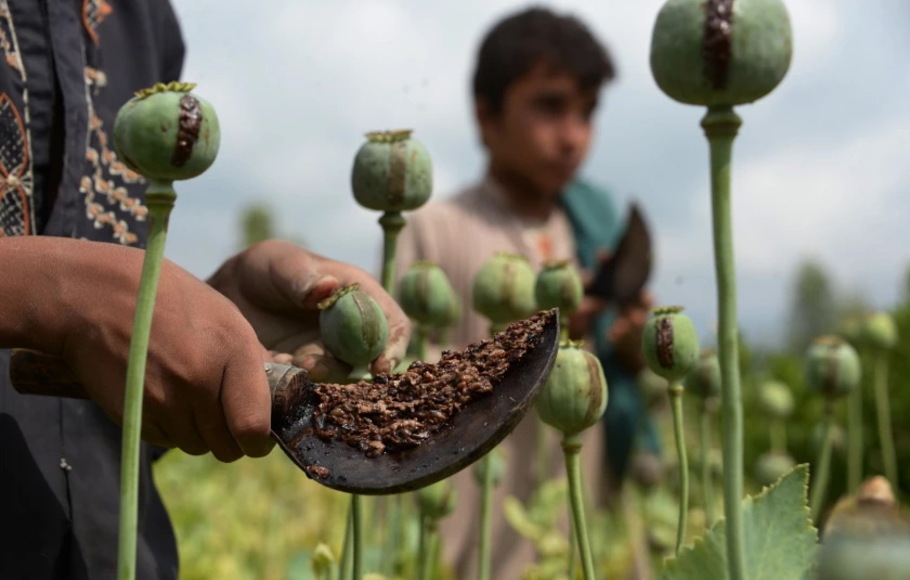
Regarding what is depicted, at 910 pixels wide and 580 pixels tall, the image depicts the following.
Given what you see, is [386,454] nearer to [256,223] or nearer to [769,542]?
[769,542]

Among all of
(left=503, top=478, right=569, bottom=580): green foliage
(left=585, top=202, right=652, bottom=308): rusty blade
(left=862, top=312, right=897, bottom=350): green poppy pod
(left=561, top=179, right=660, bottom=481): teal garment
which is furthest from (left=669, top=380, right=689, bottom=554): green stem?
(left=561, top=179, right=660, bottom=481): teal garment

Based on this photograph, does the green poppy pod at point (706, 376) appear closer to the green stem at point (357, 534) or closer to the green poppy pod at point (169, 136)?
the green stem at point (357, 534)

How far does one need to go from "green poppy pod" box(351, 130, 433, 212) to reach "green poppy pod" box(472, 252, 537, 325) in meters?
0.22

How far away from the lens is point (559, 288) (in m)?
0.80

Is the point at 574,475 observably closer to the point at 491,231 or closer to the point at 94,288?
the point at 94,288

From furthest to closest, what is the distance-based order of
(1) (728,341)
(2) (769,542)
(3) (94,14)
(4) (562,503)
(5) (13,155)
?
(4) (562,503)
(3) (94,14)
(5) (13,155)
(2) (769,542)
(1) (728,341)

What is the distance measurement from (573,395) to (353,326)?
0.42 feet

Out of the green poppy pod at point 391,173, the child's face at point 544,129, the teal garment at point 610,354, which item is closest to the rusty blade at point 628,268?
the teal garment at point 610,354

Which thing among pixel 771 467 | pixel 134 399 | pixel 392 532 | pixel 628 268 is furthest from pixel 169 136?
pixel 628 268

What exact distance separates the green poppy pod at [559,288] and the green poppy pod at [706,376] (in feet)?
0.47

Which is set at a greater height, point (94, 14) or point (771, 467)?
point (94, 14)

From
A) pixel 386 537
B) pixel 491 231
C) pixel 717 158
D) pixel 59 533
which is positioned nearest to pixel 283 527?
pixel 491 231

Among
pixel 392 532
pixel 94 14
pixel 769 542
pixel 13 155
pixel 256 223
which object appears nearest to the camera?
pixel 769 542

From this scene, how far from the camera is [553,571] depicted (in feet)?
3.80
